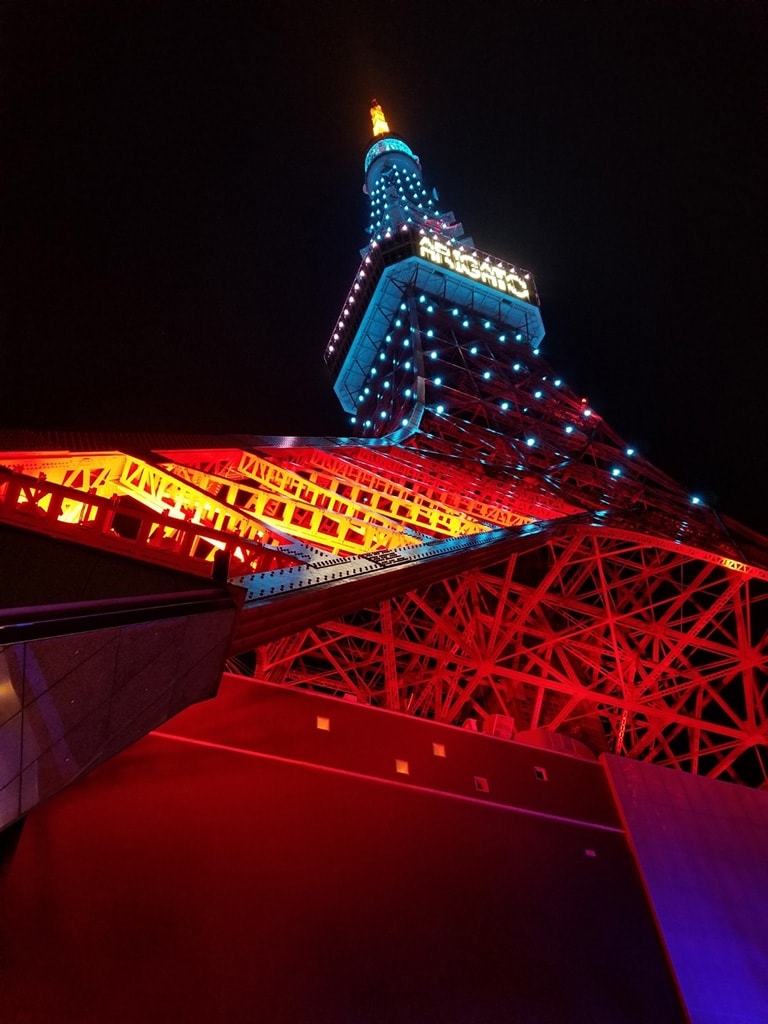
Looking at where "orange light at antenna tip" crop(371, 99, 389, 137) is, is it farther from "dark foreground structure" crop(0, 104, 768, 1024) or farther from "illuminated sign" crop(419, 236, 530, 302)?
"dark foreground structure" crop(0, 104, 768, 1024)

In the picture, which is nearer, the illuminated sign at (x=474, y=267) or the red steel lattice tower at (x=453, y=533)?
the red steel lattice tower at (x=453, y=533)

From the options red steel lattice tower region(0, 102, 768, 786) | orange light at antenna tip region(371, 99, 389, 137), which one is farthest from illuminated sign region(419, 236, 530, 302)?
orange light at antenna tip region(371, 99, 389, 137)

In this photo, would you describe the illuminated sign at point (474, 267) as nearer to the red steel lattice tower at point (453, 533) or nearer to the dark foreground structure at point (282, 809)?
the red steel lattice tower at point (453, 533)

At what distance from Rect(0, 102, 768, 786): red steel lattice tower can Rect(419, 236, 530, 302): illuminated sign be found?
20 cm

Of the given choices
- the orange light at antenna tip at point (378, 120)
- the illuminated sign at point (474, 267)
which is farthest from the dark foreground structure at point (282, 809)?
the orange light at antenna tip at point (378, 120)

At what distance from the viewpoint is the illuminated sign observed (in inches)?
1613

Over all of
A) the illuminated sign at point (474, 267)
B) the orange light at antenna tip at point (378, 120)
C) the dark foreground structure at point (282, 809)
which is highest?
the orange light at antenna tip at point (378, 120)

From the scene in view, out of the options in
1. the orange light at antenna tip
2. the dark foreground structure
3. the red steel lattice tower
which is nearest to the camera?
the dark foreground structure

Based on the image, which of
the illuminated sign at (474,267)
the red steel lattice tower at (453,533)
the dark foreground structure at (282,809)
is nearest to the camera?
the dark foreground structure at (282,809)

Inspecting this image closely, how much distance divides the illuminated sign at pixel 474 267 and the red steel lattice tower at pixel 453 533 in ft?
0.67

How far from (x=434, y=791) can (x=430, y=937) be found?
5.86ft

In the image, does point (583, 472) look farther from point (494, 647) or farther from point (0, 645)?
point (0, 645)

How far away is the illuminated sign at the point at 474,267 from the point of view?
41.0 meters

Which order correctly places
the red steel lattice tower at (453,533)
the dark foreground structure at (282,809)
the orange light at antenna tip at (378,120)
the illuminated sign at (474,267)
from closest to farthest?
the dark foreground structure at (282,809) → the red steel lattice tower at (453,533) → the illuminated sign at (474,267) → the orange light at antenna tip at (378,120)
